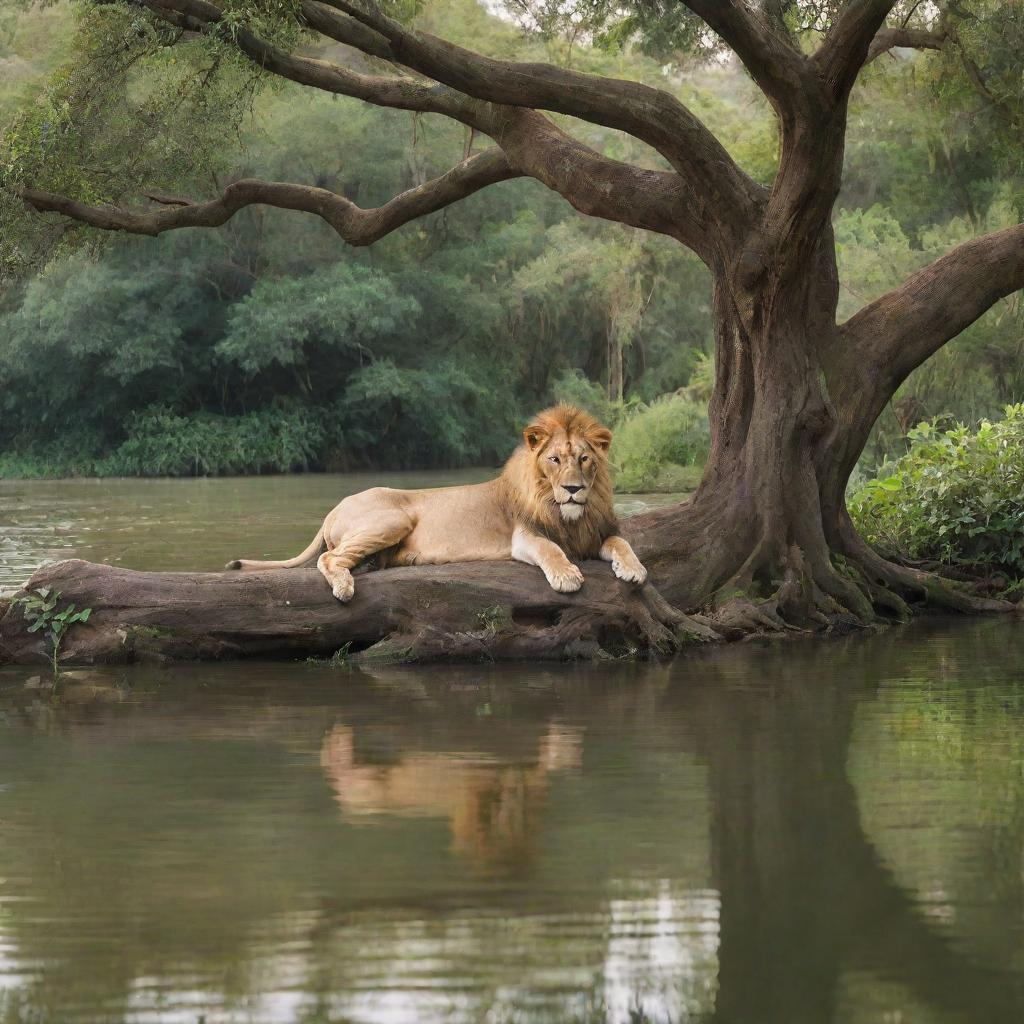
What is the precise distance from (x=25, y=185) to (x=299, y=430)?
100 feet

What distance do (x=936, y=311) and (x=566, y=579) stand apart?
407cm

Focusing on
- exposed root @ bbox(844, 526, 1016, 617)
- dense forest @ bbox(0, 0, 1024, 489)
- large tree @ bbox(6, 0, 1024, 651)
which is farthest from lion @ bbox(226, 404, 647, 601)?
dense forest @ bbox(0, 0, 1024, 489)

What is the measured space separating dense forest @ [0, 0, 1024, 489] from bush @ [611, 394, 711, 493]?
49 mm

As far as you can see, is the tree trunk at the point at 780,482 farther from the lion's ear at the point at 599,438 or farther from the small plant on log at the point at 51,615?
the small plant on log at the point at 51,615

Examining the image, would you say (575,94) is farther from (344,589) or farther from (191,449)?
(191,449)

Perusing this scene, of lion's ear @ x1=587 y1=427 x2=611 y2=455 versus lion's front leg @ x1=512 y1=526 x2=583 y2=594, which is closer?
lion's front leg @ x1=512 y1=526 x2=583 y2=594

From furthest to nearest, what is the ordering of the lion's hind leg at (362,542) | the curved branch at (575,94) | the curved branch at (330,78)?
the curved branch at (330,78), the curved branch at (575,94), the lion's hind leg at (362,542)

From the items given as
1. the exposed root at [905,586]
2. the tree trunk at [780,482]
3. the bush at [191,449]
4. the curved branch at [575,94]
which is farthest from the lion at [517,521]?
the bush at [191,449]

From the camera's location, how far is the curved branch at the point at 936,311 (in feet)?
38.7

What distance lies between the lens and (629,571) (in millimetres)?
9672

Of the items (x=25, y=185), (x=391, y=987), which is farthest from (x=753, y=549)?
(x=391, y=987)

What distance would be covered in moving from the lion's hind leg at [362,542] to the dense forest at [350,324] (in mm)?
23939

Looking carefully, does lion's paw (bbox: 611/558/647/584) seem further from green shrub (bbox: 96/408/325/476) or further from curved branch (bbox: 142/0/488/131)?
green shrub (bbox: 96/408/325/476)

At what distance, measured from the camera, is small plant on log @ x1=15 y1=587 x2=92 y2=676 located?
956 cm
